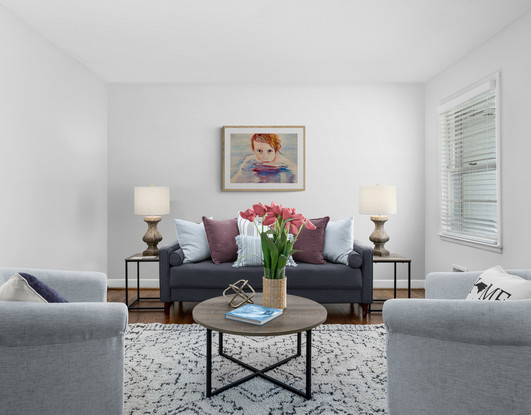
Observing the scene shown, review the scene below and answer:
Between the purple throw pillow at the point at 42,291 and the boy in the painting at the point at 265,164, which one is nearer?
the purple throw pillow at the point at 42,291

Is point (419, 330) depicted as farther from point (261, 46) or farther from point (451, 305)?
point (261, 46)

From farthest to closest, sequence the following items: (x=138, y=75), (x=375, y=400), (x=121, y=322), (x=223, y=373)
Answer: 1. (x=138, y=75)
2. (x=223, y=373)
3. (x=375, y=400)
4. (x=121, y=322)

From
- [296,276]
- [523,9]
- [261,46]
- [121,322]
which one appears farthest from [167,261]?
[523,9]

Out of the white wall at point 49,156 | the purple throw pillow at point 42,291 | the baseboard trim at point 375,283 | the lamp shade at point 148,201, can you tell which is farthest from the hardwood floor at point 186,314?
the purple throw pillow at point 42,291

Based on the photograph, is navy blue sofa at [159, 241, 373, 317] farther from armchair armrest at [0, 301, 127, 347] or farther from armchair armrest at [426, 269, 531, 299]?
armchair armrest at [0, 301, 127, 347]

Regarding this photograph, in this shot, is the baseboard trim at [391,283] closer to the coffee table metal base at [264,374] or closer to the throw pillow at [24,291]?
the coffee table metal base at [264,374]

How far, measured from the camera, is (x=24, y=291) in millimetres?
1460

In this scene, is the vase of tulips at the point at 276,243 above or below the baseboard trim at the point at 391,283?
above

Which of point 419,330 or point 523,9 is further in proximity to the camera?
point 523,9

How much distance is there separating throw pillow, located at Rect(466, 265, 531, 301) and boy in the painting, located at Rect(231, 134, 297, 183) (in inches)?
110

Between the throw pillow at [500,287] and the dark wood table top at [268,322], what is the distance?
0.80m

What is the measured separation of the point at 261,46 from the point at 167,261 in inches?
87.5

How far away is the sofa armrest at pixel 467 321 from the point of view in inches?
49.4

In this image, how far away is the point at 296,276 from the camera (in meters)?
3.28
